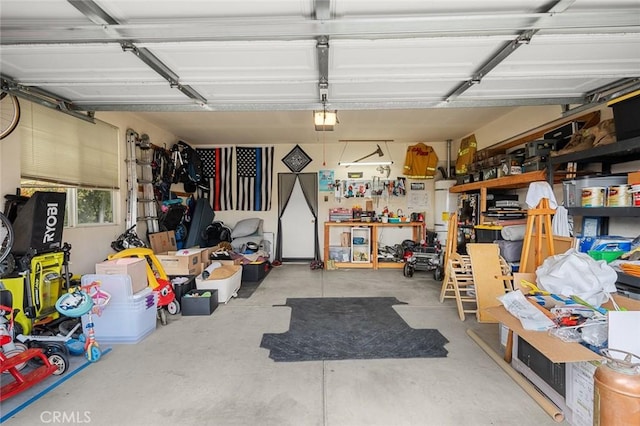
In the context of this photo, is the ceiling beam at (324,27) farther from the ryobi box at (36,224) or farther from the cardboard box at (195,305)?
the cardboard box at (195,305)

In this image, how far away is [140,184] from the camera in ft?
15.4

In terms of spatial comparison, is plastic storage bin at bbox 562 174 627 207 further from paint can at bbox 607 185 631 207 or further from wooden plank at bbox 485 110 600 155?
wooden plank at bbox 485 110 600 155

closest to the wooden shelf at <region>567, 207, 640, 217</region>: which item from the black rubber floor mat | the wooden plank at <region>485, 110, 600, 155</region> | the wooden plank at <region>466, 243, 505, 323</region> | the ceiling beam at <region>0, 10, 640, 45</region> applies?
the wooden plank at <region>466, 243, 505, 323</region>

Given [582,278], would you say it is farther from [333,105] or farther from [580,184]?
[333,105]

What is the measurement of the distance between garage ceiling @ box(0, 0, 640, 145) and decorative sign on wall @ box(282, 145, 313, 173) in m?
3.71

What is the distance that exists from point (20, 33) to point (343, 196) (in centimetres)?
561

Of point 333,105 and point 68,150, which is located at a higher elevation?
point 333,105

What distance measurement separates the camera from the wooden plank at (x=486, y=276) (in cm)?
340

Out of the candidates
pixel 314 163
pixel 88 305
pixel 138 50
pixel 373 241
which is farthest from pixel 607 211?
pixel 314 163

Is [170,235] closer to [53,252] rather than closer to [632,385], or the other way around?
[53,252]

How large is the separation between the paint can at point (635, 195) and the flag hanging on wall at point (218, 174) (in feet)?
21.3

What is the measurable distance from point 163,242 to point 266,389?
381cm

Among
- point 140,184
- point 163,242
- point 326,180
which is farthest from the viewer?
point 326,180

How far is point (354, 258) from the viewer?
645cm
